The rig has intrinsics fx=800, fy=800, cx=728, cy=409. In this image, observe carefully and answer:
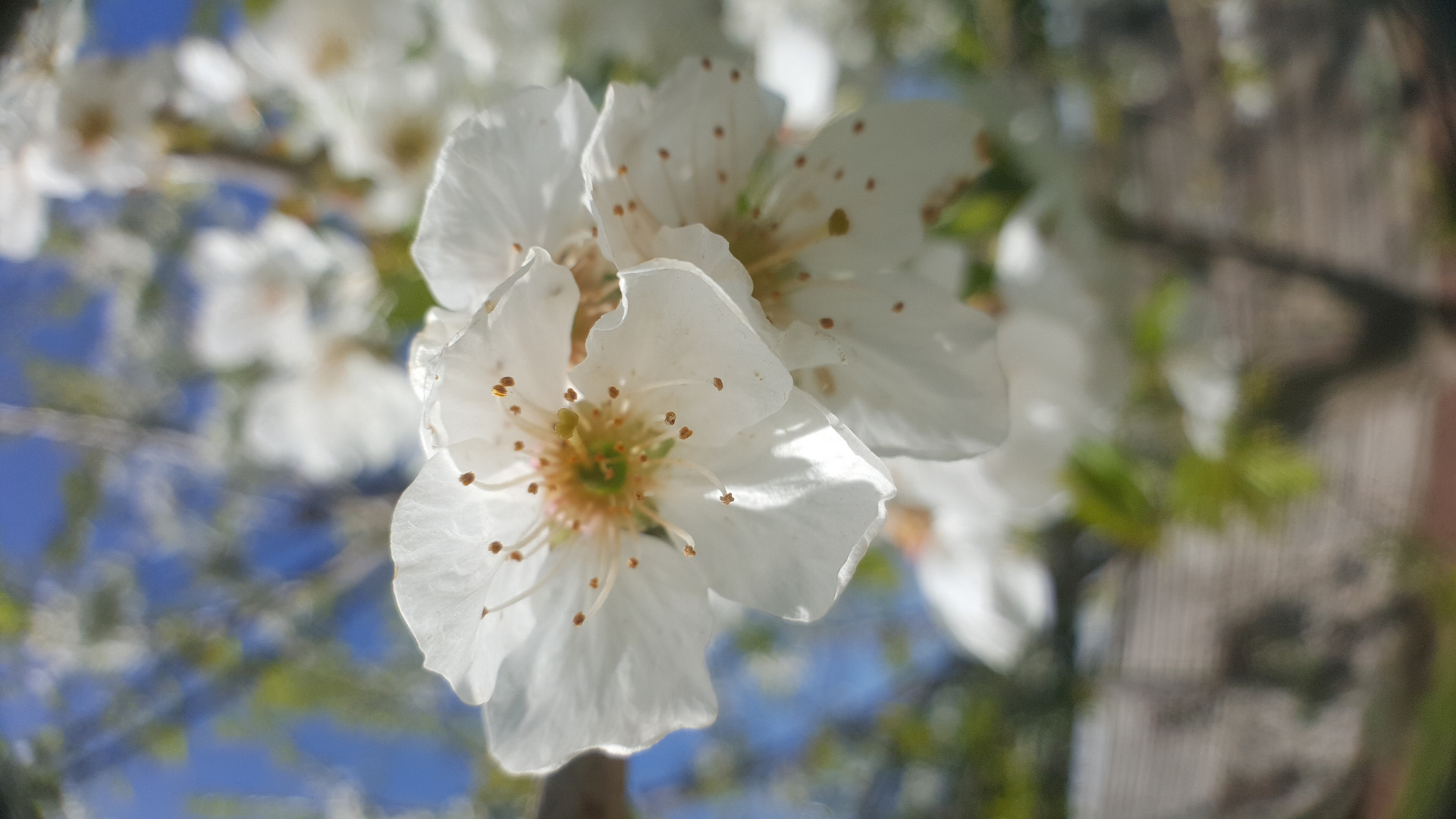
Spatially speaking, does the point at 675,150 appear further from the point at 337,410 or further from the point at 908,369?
the point at 337,410

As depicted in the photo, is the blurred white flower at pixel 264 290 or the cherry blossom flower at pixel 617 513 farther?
the blurred white flower at pixel 264 290

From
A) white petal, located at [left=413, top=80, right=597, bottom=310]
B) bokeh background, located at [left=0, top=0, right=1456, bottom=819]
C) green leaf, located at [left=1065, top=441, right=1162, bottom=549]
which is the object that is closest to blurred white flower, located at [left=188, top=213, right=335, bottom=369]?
bokeh background, located at [left=0, top=0, right=1456, bottom=819]

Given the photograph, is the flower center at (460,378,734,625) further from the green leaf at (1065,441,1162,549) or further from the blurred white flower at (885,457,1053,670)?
the green leaf at (1065,441,1162,549)

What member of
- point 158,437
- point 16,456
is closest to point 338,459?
point 16,456

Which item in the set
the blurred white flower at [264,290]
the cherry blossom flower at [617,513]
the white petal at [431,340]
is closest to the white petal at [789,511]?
the cherry blossom flower at [617,513]

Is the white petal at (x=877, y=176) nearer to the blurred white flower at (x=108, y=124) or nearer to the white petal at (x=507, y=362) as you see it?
the white petal at (x=507, y=362)

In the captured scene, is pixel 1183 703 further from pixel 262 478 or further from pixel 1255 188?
pixel 262 478

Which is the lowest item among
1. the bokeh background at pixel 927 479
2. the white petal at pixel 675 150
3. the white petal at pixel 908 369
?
the bokeh background at pixel 927 479

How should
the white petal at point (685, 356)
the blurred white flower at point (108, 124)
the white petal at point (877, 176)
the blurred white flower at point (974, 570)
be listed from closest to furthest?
the white petal at point (685, 356), the white petal at point (877, 176), the blurred white flower at point (108, 124), the blurred white flower at point (974, 570)

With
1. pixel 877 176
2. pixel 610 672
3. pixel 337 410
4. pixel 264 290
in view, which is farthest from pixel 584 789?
pixel 264 290
